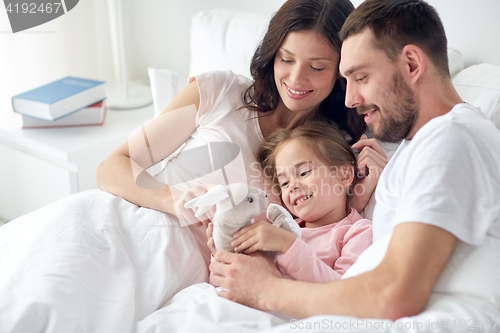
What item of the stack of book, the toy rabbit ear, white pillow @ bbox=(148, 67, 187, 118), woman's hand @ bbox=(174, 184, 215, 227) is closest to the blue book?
the stack of book

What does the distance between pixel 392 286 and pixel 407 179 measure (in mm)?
181

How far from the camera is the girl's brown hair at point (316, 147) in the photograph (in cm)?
118

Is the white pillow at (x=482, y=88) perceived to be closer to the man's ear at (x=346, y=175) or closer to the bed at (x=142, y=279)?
the bed at (x=142, y=279)

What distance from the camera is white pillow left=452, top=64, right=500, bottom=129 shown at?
114 centimetres

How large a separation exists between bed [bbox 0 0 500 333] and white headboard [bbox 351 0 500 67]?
157 mm

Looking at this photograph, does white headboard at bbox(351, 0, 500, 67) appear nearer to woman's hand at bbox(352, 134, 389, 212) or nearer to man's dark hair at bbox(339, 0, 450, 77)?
woman's hand at bbox(352, 134, 389, 212)

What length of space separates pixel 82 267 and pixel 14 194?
4.30 ft

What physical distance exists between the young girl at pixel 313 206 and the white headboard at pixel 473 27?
0.60 meters

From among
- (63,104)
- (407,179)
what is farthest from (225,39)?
(407,179)

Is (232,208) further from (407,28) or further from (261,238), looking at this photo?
(407,28)

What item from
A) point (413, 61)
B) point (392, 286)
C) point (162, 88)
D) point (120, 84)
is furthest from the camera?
point (120, 84)

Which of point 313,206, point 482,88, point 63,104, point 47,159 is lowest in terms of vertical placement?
point 47,159

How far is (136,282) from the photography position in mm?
968

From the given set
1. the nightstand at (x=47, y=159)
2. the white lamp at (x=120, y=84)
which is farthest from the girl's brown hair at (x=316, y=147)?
the white lamp at (x=120, y=84)
